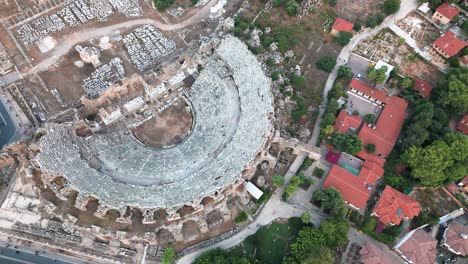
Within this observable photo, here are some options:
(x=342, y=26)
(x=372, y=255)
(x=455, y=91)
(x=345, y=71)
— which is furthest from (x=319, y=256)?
(x=342, y=26)

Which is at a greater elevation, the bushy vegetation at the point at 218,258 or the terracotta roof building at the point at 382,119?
the terracotta roof building at the point at 382,119

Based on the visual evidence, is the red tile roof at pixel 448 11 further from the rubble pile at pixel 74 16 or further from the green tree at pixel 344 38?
the rubble pile at pixel 74 16

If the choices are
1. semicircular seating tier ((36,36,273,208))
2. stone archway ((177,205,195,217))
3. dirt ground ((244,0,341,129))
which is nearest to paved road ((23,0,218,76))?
dirt ground ((244,0,341,129))

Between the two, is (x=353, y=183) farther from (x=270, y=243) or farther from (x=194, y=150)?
(x=194, y=150)

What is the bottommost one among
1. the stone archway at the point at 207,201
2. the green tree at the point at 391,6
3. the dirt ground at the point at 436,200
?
the stone archway at the point at 207,201

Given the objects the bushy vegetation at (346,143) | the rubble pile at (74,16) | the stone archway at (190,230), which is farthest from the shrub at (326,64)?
the rubble pile at (74,16)

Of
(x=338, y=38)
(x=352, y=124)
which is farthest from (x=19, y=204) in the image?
(x=338, y=38)
